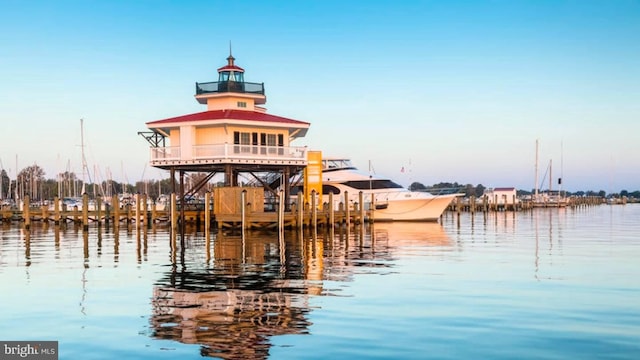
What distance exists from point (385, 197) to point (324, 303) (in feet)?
124

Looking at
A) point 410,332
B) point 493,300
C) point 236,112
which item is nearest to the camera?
point 410,332

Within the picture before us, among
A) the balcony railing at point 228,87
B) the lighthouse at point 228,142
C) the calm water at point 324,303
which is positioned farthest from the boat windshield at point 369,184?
the calm water at point 324,303

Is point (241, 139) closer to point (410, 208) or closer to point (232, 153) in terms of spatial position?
point (232, 153)

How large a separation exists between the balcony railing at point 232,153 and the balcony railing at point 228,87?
6.18m

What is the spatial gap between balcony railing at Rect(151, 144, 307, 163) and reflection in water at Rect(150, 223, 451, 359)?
9629mm

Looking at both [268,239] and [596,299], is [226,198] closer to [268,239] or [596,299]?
[268,239]

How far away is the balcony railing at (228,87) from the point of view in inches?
1839

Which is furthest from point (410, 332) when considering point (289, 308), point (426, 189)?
point (426, 189)

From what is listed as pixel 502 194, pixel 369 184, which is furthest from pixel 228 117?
pixel 502 194

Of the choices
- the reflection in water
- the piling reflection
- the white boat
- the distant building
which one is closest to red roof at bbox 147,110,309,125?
the white boat

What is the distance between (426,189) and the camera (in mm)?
53375

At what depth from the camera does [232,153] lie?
1610 inches

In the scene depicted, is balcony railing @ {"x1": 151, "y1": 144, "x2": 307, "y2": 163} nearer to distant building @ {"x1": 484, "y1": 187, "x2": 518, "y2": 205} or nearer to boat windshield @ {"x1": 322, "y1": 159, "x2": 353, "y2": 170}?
boat windshield @ {"x1": 322, "y1": 159, "x2": 353, "y2": 170}

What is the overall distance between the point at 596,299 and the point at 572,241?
1870 centimetres
